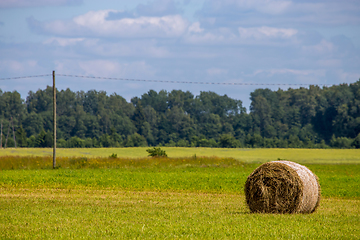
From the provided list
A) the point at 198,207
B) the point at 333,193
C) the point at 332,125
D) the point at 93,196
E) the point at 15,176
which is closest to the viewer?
the point at 198,207

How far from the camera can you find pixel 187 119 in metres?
126

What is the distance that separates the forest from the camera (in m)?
105

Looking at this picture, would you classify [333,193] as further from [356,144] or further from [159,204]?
[356,144]

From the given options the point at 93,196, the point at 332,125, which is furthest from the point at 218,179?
the point at 332,125

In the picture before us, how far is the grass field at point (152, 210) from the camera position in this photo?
12383 millimetres

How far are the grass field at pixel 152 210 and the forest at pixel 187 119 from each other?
229 feet

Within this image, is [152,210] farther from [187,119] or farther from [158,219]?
[187,119]

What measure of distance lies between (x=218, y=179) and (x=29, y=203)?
46.3 ft

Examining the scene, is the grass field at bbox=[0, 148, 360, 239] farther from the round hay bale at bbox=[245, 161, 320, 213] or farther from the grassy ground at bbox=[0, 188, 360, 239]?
the round hay bale at bbox=[245, 161, 320, 213]

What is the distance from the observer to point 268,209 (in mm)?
15688

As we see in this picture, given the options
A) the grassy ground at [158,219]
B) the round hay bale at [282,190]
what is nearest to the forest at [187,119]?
the grassy ground at [158,219]

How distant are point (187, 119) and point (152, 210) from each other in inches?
4311

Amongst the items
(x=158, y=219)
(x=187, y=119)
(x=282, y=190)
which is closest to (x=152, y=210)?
(x=158, y=219)

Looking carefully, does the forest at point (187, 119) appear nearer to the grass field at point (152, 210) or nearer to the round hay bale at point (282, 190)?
the grass field at point (152, 210)
